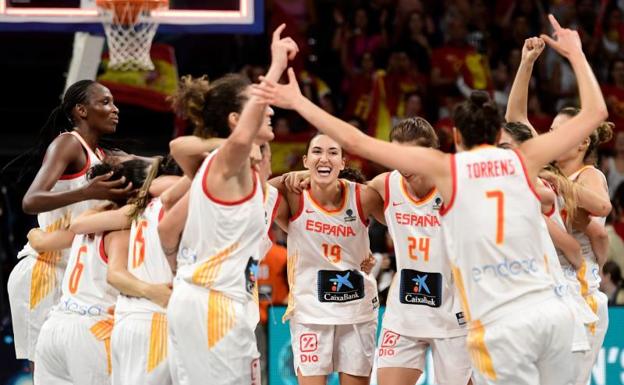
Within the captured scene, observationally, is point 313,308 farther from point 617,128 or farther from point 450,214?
point 617,128

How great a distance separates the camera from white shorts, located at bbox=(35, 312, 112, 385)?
6562 mm

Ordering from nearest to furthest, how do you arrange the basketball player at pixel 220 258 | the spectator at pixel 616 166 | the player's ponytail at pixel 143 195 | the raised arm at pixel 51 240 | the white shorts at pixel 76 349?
the basketball player at pixel 220 258 < the player's ponytail at pixel 143 195 < the white shorts at pixel 76 349 < the raised arm at pixel 51 240 < the spectator at pixel 616 166

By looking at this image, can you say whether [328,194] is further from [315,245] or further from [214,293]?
[214,293]

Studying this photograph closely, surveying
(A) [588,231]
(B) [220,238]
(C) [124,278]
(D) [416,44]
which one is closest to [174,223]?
(B) [220,238]

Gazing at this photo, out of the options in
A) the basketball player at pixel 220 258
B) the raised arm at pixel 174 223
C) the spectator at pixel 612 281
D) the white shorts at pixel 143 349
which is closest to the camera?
the basketball player at pixel 220 258

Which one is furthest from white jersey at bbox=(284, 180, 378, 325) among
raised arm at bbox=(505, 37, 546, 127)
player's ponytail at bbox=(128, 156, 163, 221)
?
player's ponytail at bbox=(128, 156, 163, 221)

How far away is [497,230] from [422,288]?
1.80 metres

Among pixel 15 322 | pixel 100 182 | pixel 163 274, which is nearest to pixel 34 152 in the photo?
pixel 15 322

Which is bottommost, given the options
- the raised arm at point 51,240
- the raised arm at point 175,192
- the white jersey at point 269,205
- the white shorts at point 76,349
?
the white shorts at point 76,349

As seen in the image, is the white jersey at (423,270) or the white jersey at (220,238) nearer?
the white jersey at (220,238)

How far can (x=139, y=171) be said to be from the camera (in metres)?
6.55

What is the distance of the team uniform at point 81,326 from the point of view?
6.57 meters

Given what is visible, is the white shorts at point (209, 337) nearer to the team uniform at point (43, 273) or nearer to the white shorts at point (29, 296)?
the team uniform at point (43, 273)

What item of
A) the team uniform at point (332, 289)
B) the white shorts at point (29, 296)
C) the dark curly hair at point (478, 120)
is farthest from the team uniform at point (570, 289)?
the white shorts at point (29, 296)
